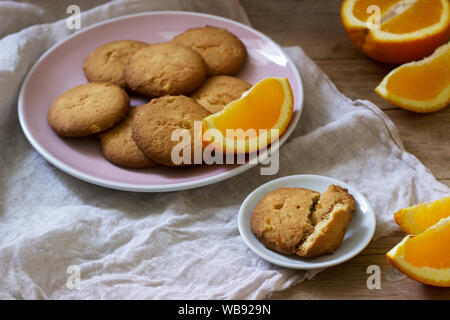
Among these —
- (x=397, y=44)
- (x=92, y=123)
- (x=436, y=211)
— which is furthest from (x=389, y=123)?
(x=92, y=123)

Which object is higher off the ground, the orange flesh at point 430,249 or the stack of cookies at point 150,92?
the stack of cookies at point 150,92

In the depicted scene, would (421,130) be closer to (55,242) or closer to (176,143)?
(176,143)

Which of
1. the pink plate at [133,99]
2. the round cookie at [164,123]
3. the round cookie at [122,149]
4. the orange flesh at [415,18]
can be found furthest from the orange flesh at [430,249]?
the orange flesh at [415,18]

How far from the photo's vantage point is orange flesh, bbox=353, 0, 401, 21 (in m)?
2.16

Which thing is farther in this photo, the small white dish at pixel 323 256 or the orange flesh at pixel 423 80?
the orange flesh at pixel 423 80

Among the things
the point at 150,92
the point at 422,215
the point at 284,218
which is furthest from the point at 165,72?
the point at 422,215

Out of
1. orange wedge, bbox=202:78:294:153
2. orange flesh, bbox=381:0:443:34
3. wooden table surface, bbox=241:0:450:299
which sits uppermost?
orange flesh, bbox=381:0:443:34

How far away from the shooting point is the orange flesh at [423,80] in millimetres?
1937

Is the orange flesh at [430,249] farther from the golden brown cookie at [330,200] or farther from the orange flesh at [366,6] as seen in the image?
the orange flesh at [366,6]

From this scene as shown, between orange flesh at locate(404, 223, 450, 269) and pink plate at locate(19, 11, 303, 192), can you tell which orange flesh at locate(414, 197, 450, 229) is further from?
pink plate at locate(19, 11, 303, 192)

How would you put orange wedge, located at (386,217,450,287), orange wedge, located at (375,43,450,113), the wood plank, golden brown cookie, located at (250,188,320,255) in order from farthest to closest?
the wood plank
orange wedge, located at (375,43,450,113)
golden brown cookie, located at (250,188,320,255)
orange wedge, located at (386,217,450,287)

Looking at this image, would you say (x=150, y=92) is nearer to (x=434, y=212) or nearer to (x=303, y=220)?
(x=303, y=220)

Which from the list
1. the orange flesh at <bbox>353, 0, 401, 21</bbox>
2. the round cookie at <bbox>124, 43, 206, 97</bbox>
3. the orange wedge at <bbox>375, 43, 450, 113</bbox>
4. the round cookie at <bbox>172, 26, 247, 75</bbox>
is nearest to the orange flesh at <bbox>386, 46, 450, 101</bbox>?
the orange wedge at <bbox>375, 43, 450, 113</bbox>

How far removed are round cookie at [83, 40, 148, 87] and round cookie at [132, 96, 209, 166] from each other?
Result: 0.87 feet
